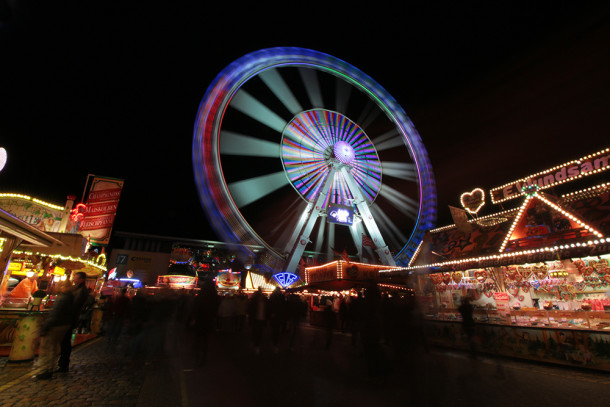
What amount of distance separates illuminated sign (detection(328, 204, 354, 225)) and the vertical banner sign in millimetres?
12461

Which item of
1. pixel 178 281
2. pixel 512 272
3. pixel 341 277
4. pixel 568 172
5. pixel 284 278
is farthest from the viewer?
pixel 178 281

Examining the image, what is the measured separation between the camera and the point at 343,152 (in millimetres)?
18781

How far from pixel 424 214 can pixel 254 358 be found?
52.5 feet

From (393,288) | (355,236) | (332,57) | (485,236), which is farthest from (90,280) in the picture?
(485,236)

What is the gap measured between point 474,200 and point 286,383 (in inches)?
489

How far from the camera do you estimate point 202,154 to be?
1443 cm

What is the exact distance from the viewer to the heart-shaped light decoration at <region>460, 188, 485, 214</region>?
1318cm

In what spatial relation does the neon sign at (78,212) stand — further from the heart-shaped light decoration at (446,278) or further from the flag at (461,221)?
the flag at (461,221)

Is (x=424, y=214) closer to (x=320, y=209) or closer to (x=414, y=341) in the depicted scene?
(x=320, y=209)

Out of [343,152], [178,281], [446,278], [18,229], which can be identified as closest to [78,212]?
[18,229]

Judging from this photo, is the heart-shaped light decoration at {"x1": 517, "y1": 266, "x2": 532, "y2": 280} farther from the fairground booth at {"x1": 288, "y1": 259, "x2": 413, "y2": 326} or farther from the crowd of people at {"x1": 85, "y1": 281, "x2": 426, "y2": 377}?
the crowd of people at {"x1": 85, "y1": 281, "x2": 426, "y2": 377}

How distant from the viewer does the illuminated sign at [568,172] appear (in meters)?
9.94

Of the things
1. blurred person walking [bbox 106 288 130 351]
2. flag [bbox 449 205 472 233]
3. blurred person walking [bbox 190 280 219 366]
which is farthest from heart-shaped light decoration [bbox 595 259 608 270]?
blurred person walking [bbox 106 288 130 351]

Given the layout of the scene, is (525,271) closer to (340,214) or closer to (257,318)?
(257,318)
